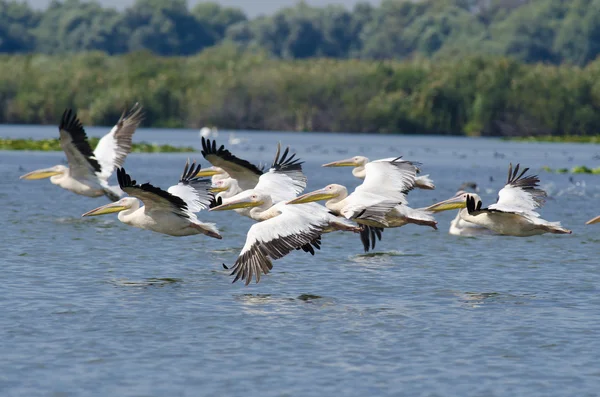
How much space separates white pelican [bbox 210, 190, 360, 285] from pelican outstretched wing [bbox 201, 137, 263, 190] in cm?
143

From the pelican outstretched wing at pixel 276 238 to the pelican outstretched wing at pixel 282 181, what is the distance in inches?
58.6

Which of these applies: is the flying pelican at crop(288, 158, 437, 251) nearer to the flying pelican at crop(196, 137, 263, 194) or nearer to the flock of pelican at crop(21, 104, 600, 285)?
the flock of pelican at crop(21, 104, 600, 285)

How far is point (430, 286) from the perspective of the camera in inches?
437

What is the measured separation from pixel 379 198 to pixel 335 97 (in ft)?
139

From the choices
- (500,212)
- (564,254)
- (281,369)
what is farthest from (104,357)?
(564,254)

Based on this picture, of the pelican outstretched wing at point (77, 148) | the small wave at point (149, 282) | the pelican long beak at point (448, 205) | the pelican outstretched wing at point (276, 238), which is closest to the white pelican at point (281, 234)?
the pelican outstretched wing at point (276, 238)

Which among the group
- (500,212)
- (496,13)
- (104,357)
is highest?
(496,13)

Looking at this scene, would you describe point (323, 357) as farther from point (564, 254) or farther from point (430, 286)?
point (564, 254)

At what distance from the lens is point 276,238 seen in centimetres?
989

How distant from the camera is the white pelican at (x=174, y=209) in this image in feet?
36.8

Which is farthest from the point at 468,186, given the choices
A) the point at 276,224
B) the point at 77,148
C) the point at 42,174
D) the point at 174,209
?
the point at 276,224

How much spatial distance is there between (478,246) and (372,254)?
5.85 feet

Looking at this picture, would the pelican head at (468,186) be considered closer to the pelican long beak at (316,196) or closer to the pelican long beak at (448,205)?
the pelican long beak at (448,205)

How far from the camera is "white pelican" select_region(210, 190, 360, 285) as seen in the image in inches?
380
